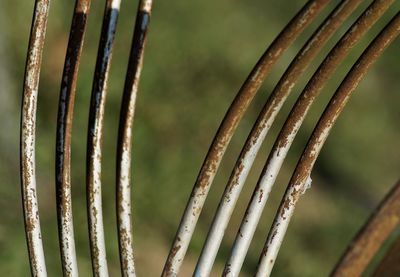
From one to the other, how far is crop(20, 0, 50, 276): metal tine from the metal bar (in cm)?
43

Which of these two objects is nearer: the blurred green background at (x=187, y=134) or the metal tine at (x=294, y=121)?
the metal tine at (x=294, y=121)

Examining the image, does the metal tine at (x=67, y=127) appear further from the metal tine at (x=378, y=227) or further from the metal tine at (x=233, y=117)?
the metal tine at (x=378, y=227)

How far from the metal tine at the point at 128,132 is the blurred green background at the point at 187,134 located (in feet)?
4.97

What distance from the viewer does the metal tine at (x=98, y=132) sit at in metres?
0.83

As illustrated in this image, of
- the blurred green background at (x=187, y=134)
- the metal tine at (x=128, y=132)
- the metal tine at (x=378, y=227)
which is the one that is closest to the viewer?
the metal tine at (x=378, y=227)

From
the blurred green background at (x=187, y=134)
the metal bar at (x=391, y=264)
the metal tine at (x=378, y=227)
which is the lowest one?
the metal bar at (x=391, y=264)

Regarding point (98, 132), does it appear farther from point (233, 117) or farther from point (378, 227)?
point (378, 227)

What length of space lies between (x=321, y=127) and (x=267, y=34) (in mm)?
2402

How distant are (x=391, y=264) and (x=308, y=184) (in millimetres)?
147

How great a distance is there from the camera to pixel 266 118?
0.78m

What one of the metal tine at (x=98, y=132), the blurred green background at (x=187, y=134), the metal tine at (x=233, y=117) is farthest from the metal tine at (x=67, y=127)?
the blurred green background at (x=187, y=134)

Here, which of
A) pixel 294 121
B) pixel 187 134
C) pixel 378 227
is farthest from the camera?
pixel 187 134

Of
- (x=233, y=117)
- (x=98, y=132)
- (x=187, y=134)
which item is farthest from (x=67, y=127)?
(x=187, y=134)

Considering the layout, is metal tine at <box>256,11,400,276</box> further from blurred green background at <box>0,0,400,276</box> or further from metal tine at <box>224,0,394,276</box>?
blurred green background at <box>0,0,400,276</box>
